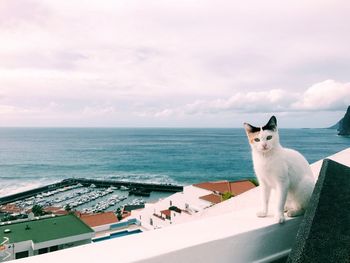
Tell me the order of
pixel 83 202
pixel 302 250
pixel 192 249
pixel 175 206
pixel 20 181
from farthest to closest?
pixel 20 181, pixel 83 202, pixel 175 206, pixel 192 249, pixel 302 250

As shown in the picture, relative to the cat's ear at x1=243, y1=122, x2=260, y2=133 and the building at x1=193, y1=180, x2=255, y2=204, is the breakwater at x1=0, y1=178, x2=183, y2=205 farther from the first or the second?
the cat's ear at x1=243, y1=122, x2=260, y2=133

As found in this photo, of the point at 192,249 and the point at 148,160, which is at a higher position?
the point at 192,249

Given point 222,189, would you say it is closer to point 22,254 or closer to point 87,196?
point 22,254

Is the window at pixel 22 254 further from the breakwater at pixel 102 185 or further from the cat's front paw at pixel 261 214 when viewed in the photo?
the breakwater at pixel 102 185

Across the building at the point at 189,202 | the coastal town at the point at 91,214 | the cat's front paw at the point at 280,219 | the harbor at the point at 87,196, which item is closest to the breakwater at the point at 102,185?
the harbor at the point at 87,196

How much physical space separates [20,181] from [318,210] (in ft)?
132

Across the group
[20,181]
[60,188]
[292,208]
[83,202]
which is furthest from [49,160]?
[292,208]

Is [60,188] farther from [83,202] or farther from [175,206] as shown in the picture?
[175,206]

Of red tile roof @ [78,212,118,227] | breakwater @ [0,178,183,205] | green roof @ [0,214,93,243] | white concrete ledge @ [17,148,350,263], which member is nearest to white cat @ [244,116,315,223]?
white concrete ledge @ [17,148,350,263]

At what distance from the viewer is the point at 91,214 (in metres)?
18.5

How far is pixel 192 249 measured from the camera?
3.24ft

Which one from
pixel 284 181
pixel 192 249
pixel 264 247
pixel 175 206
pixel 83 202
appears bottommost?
pixel 83 202

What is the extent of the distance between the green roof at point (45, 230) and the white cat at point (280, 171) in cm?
955

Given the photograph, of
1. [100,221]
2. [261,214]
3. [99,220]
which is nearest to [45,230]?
[100,221]
